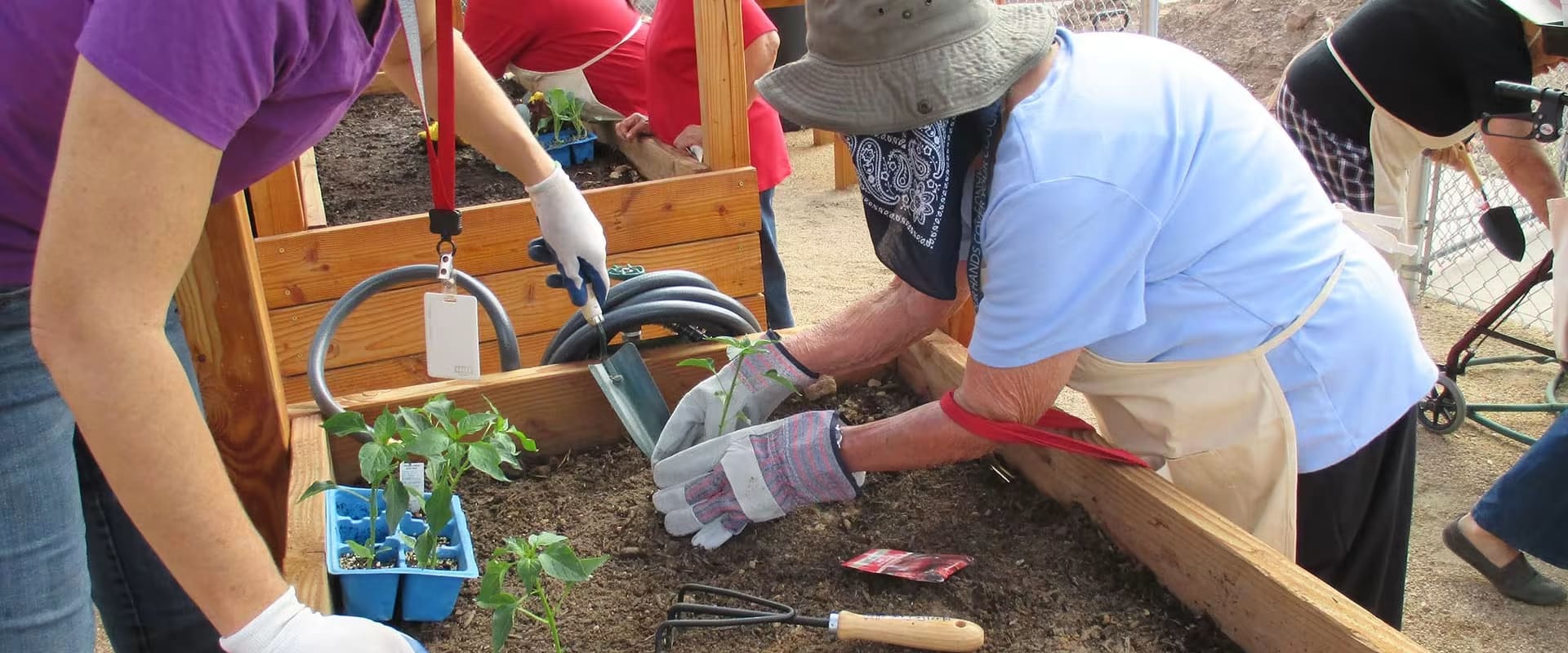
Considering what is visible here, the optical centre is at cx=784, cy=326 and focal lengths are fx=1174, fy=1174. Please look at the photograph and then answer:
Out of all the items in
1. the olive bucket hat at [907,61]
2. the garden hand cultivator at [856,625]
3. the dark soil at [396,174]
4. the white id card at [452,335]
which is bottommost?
the garden hand cultivator at [856,625]

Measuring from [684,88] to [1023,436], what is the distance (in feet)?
7.49

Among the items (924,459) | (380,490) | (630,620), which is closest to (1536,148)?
(924,459)

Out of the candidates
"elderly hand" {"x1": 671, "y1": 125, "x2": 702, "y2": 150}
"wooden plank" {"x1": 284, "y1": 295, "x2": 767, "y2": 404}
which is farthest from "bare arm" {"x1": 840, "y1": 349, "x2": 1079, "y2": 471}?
"elderly hand" {"x1": 671, "y1": 125, "x2": 702, "y2": 150}

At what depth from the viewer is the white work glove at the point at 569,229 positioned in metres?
1.97

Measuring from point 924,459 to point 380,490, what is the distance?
0.79m

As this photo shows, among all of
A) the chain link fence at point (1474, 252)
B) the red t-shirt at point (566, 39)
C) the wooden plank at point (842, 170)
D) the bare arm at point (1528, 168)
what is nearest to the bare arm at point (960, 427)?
the bare arm at point (1528, 168)

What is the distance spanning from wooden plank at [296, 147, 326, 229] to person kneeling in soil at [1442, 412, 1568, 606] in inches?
115

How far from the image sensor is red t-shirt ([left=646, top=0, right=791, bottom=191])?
3426mm

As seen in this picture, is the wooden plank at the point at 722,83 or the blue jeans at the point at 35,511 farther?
the wooden plank at the point at 722,83

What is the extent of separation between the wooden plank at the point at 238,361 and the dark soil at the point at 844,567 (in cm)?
31

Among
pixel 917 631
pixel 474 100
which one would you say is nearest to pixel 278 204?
pixel 474 100

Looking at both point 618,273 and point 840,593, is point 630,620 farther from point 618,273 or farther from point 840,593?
point 618,273

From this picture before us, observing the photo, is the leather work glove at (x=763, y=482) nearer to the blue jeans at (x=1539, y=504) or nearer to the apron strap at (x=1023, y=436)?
the apron strap at (x=1023, y=436)

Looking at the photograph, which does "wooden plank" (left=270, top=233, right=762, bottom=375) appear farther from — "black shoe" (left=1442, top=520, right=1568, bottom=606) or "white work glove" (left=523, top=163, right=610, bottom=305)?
"black shoe" (left=1442, top=520, right=1568, bottom=606)
